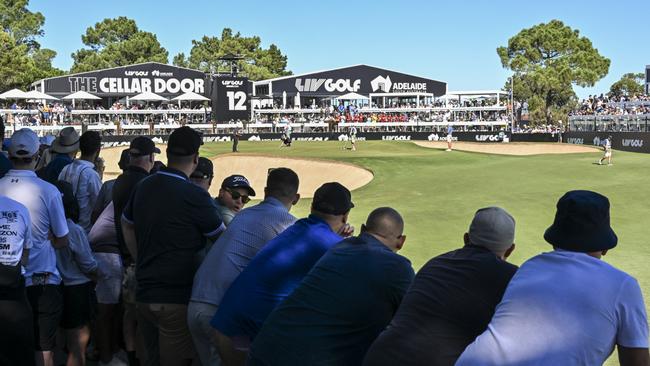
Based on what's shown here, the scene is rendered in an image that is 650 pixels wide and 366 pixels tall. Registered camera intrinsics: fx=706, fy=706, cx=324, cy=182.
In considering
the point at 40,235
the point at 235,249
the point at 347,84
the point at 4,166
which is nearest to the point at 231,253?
the point at 235,249

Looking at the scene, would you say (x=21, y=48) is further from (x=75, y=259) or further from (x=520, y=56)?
(x=75, y=259)

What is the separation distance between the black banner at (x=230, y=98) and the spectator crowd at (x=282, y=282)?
167 feet

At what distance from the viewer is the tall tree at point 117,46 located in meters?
95.2

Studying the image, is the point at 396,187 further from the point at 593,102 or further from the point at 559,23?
the point at 559,23

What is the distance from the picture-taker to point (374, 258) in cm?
386

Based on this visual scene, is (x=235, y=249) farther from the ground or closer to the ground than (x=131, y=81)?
closer to the ground

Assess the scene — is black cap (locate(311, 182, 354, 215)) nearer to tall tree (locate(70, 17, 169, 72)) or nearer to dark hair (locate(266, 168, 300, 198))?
dark hair (locate(266, 168, 300, 198))

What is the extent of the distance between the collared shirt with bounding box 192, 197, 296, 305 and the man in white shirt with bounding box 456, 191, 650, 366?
187cm

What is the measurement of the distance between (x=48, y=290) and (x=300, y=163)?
93.8 feet

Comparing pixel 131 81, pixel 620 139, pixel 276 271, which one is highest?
pixel 131 81

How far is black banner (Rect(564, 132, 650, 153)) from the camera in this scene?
4034 centimetres

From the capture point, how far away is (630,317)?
312cm

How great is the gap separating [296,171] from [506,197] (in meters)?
14.8

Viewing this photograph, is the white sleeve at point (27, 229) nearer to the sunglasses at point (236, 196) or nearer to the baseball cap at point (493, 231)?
the sunglasses at point (236, 196)
